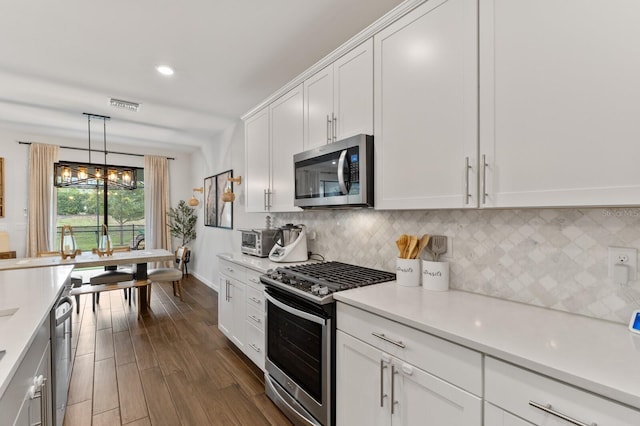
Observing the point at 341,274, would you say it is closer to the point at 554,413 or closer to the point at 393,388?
the point at 393,388

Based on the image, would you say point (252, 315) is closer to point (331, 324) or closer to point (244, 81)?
point (331, 324)

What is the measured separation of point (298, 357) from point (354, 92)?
5.72ft

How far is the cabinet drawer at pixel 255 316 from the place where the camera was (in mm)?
2430

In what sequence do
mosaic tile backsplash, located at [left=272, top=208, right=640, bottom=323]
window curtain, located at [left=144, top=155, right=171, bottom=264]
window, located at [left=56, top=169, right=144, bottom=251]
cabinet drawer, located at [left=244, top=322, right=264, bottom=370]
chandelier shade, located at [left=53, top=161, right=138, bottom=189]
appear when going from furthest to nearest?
1. window curtain, located at [left=144, top=155, right=171, bottom=264]
2. window, located at [left=56, top=169, right=144, bottom=251]
3. chandelier shade, located at [left=53, top=161, right=138, bottom=189]
4. cabinet drawer, located at [left=244, top=322, right=264, bottom=370]
5. mosaic tile backsplash, located at [left=272, top=208, right=640, bottom=323]

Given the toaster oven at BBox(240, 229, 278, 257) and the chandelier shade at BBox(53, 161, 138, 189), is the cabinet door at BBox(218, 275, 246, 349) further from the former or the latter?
the chandelier shade at BBox(53, 161, 138, 189)

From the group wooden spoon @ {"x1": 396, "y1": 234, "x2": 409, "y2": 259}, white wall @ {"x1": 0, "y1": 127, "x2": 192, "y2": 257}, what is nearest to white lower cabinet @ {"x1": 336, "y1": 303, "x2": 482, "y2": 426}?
wooden spoon @ {"x1": 396, "y1": 234, "x2": 409, "y2": 259}

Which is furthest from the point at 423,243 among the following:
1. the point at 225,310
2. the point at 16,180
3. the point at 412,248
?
the point at 16,180

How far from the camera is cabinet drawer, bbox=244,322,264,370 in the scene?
7.97ft

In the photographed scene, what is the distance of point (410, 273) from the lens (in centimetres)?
180

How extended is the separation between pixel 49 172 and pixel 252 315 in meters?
5.28

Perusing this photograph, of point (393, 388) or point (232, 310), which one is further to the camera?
point (232, 310)

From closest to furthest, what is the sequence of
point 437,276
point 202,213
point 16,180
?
point 437,276 → point 16,180 → point 202,213

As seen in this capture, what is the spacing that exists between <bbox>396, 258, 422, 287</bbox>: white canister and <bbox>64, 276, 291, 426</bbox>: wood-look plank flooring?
4.02 ft

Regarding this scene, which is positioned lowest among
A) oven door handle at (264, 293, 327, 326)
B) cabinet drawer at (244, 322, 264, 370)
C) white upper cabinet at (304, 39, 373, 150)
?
cabinet drawer at (244, 322, 264, 370)
